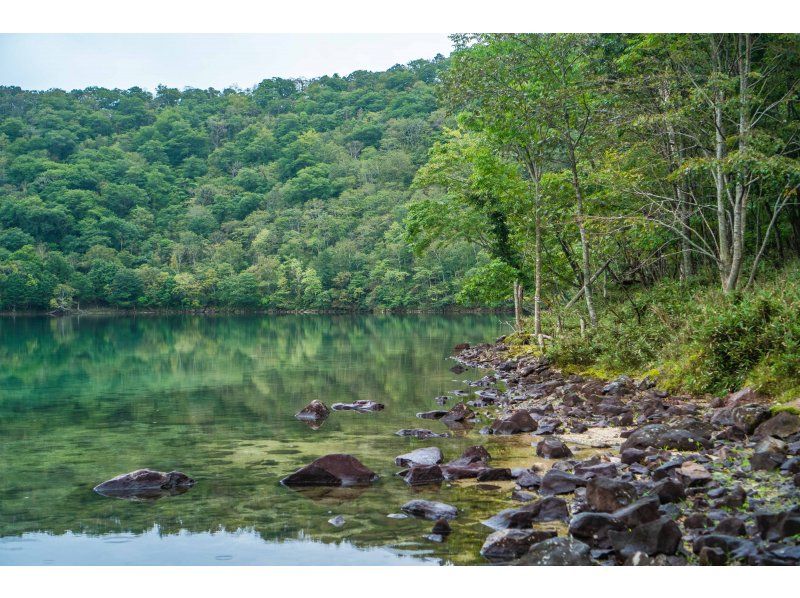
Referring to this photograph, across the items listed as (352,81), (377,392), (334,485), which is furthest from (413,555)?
(352,81)

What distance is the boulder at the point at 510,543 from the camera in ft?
18.2

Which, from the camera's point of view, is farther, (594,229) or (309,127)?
(309,127)

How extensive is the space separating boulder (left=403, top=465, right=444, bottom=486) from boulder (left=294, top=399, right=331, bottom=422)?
5112mm

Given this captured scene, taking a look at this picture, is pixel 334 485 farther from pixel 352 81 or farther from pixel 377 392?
pixel 352 81

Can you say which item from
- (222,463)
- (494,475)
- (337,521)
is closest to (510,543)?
(337,521)

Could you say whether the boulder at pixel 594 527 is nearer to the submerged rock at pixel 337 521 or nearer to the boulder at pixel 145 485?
the submerged rock at pixel 337 521

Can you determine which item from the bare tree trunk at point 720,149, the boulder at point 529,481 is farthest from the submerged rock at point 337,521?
the bare tree trunk at point 720,149

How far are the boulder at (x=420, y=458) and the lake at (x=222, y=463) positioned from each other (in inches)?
8.0

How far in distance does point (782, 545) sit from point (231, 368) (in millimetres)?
20340

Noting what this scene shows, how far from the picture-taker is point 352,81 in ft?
466

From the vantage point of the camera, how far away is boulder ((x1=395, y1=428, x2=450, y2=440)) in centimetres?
1097

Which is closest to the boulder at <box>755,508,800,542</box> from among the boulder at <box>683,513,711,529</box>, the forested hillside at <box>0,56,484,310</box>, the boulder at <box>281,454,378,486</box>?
the boulder at <box>683,513,711,529</box>

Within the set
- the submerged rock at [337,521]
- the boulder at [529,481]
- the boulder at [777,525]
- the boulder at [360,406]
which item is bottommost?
the boulder at [360,406]

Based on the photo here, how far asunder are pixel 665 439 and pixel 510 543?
355cm
